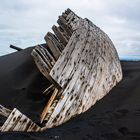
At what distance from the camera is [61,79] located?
5820mm

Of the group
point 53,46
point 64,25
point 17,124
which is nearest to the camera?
point 17,124

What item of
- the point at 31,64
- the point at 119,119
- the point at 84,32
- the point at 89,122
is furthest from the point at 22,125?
the point at 31,64

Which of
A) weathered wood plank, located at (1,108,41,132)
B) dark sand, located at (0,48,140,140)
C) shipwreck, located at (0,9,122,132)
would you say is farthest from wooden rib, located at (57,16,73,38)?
weathered wood plank, located at (1,108,41,132)

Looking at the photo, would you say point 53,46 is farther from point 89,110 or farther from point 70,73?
point 89,110

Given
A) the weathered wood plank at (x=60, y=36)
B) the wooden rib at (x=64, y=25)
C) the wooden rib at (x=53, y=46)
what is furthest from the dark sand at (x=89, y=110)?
the wooden rib at (x=64, y=25)

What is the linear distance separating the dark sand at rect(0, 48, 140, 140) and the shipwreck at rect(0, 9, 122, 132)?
0.49 ft

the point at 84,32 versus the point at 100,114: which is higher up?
the point at 84,32

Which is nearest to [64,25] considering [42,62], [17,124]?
[42,62]

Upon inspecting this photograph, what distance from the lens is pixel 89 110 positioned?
616 cm

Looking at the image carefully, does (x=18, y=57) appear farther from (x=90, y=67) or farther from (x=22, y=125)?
(x=22, y=125)

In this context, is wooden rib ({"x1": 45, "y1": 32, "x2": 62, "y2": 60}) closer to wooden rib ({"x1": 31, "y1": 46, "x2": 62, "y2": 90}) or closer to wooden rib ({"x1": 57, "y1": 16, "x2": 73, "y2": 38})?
wooden rib ({"x1": 31, "y1": 46, "x2": 62, "y2": 90})

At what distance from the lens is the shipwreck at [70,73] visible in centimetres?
545

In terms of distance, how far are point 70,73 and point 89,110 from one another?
→ 0.68 m

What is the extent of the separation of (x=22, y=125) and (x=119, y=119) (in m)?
1.43
